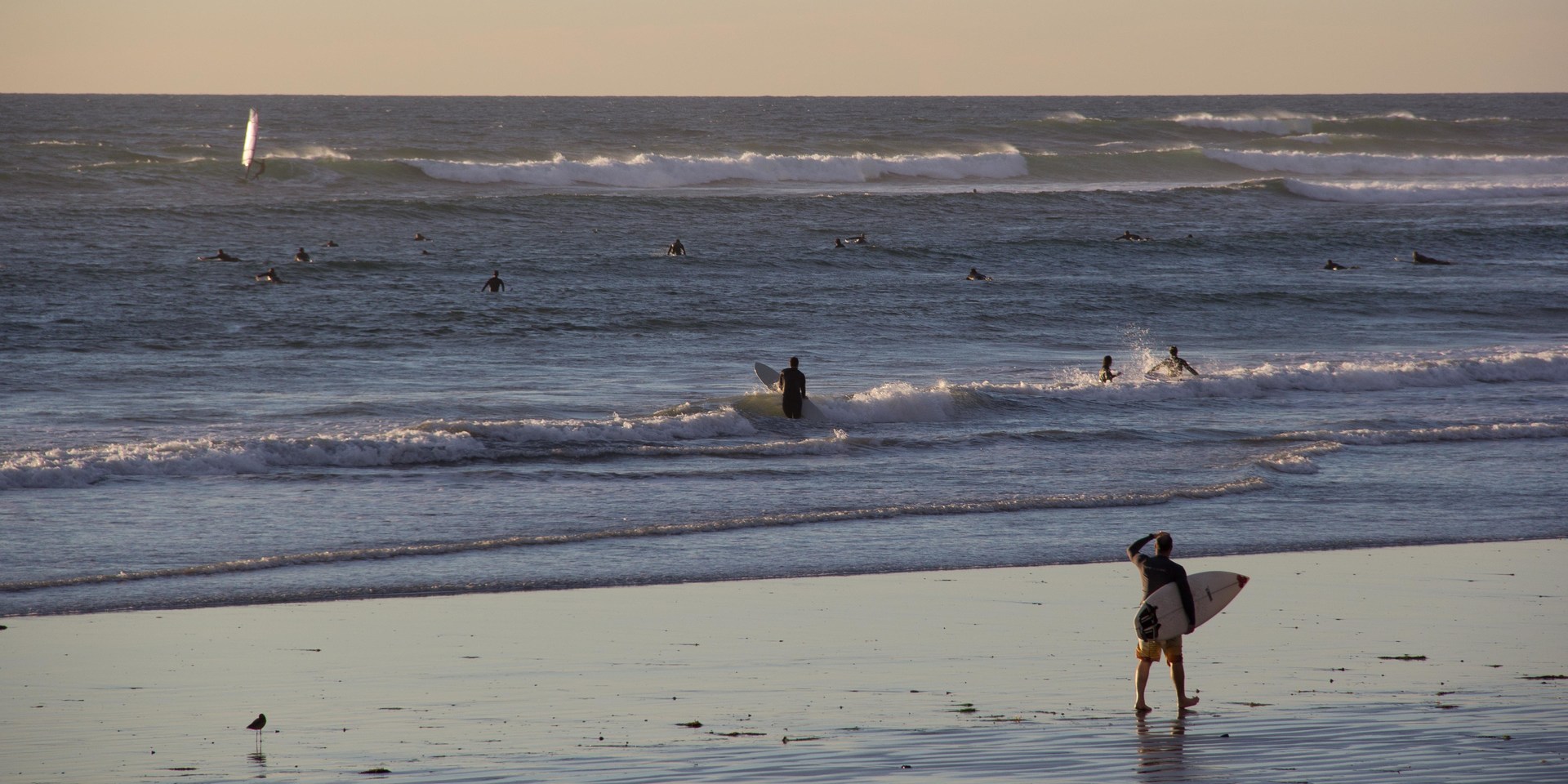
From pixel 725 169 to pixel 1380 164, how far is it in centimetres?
3517

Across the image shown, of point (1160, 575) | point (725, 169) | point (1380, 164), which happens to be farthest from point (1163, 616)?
point (1380, 164)

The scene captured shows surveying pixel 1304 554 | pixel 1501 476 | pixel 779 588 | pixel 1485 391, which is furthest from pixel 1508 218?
pixel 779 588

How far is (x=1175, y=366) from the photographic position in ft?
80.0

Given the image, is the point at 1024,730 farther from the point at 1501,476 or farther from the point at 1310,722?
the point at 1501,476

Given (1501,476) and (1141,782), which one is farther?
(1501,476)

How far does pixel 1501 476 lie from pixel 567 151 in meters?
53.5

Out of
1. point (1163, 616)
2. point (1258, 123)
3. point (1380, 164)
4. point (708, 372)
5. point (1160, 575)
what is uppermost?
point (1258, 123)

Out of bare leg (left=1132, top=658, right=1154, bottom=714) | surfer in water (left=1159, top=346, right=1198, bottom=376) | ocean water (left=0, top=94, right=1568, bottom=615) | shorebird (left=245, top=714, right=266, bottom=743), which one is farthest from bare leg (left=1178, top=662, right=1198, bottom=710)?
surfer in water (left=1159, top=346, right=1198, bottom=376)

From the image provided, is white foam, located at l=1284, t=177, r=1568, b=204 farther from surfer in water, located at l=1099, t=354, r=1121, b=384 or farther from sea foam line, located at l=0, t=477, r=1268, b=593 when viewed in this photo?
sea foam line, located at l=0, t=477, r=1268, b=593

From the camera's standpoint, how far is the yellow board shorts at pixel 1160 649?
8375 mm

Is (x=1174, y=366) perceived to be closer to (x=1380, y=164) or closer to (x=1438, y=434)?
(x=1438, y=434)

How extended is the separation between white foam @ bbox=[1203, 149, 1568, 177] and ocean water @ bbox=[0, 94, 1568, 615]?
12972mm

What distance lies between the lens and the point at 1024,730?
7.77m

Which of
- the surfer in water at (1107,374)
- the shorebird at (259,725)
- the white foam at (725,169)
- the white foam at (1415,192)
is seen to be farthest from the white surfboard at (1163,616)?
the white foam at (1415,192)
